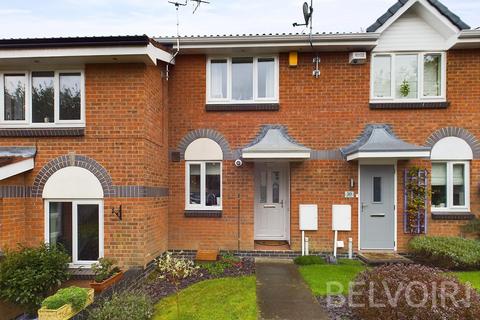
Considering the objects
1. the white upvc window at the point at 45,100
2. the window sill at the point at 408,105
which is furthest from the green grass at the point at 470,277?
the white upvc window at the point at 45,100

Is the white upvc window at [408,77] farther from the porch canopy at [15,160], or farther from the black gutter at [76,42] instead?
the porch canopy at [15,160]

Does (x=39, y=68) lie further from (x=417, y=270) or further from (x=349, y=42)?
(x=417, y=270)

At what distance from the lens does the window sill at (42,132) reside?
7.78m


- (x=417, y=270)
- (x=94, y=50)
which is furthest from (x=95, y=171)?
(x=417, y=270)

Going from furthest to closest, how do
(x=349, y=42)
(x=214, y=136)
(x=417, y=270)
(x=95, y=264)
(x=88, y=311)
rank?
(x=214, y=136) → (x=349, y=42) → (x=95, y=264) → (x=88, y=311) → (x=417, y=270)

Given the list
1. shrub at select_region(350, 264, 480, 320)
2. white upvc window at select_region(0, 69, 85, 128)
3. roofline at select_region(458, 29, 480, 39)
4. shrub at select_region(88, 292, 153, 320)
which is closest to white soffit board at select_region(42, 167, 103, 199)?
white upvc window at select_region(0, 69, 85, 128)

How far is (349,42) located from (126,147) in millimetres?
6423

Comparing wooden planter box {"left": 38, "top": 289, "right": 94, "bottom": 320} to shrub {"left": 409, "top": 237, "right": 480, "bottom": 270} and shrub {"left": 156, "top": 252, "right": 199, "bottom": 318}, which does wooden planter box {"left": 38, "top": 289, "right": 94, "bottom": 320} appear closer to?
shrub {"left": 156, "top": 252, "right": 199, "bottom": 318}

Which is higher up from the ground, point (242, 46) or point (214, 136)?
point (242, 46)

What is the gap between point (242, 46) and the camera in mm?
8891

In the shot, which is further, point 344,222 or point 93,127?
point 344,222

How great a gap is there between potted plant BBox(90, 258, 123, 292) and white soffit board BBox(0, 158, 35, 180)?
274 centimetres

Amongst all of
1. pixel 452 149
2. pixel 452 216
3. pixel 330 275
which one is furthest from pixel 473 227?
pixel 330 275

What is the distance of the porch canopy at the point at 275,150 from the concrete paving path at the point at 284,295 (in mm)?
2784
